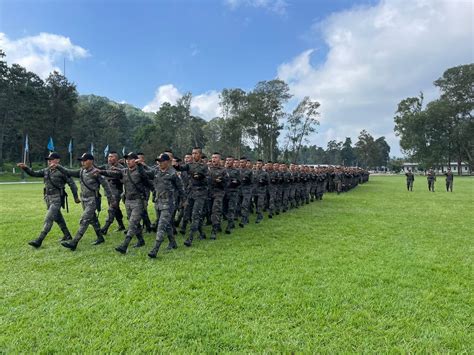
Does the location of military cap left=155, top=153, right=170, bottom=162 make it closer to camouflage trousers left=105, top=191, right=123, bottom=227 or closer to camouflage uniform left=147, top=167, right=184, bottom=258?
camouflage uniform left=147, top=167, right=184, bottom=258

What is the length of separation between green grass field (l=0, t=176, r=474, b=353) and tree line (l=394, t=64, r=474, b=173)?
200 feet

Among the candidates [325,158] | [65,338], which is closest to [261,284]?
[65,338]

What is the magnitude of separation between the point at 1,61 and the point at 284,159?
43.7 metres

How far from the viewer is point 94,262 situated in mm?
6117

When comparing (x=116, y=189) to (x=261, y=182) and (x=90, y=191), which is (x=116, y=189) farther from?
(x=261, y=182)

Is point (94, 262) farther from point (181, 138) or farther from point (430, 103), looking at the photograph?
point (430, 103)

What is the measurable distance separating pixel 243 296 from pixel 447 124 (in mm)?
68739

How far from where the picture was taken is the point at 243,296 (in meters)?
4.55

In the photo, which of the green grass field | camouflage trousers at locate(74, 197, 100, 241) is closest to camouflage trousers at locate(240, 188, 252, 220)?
the green grass field

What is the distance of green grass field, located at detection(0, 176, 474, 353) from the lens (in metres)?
3.47

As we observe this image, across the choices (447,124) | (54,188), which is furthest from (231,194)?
(447,124)

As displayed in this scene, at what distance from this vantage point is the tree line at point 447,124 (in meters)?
59.0

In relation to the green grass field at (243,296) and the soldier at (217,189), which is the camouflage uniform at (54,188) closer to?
the green grass field at (243,296)

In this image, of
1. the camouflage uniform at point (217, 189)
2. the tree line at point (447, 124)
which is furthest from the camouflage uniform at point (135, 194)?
the tree line at point (447, 124)
